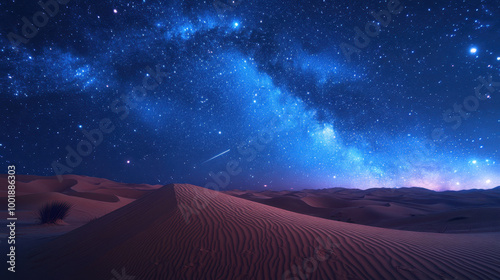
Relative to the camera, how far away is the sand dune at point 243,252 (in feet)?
10.5

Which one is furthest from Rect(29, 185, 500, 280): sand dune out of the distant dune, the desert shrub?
the desert shrub

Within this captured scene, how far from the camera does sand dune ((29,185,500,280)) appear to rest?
3.20 meters

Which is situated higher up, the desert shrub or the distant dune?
the distant dune

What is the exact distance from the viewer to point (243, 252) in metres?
3.78

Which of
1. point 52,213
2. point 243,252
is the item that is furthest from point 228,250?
point 52,213

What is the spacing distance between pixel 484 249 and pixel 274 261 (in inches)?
161

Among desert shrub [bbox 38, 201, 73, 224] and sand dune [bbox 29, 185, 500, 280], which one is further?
desert shrub [bbox 38, 201, 73, 224]

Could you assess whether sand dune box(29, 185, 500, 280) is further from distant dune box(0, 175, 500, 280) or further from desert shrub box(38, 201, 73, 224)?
desert shrub box(38, 201, 73, 224)

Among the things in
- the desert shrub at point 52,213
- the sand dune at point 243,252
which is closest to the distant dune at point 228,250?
the sand dune at point 243,252

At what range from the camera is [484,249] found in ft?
13.1

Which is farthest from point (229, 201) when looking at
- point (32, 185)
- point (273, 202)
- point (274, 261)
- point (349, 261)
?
point (32, 185)

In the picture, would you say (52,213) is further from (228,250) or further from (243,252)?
(243,252)

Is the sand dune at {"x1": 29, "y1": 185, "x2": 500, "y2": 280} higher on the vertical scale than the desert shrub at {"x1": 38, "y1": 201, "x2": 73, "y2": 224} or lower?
higher

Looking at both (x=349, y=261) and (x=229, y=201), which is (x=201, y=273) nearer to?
(x=349, y=261)
